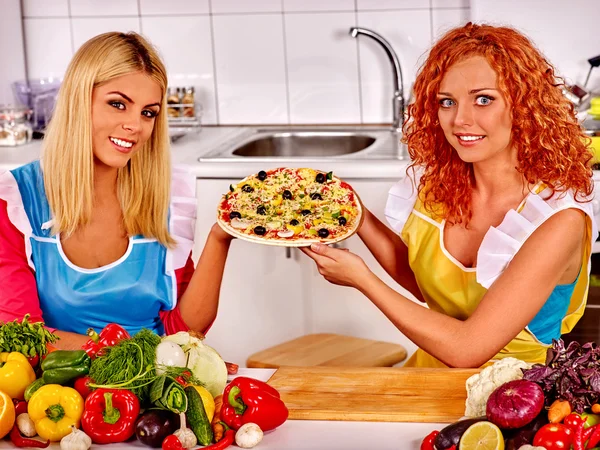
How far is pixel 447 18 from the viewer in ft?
11.0

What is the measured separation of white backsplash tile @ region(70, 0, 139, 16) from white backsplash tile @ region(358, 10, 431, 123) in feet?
2.90

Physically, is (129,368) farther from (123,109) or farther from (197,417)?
(123,109)

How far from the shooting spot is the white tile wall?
338 cm

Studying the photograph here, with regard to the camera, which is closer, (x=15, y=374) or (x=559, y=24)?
(x=15, y=374)

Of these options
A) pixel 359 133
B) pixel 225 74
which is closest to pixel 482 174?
pixel 359 133

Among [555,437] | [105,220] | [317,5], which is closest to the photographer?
[555,437]

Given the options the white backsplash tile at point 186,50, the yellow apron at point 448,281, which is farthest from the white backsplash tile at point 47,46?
the yellow apron at point 448,281

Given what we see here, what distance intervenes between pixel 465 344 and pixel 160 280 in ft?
2.36

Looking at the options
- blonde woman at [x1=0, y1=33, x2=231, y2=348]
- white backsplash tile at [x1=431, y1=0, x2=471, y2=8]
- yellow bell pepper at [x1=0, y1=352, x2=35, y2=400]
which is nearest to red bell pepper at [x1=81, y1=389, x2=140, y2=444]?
yellow bell pepper at [x1=0, y1=352, x2=35, y2=400]

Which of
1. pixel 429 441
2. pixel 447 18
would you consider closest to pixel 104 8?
pixel 447 18

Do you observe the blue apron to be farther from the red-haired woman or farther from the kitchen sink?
the kitchen sink

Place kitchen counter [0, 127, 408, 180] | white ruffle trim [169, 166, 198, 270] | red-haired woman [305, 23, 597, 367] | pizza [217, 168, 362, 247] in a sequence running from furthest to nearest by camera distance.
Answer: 1. kitchen counter [0, 127, 408, 180]
2. white ruffle trim [169, 166, 198, 270]
3. pizza [217, 168, 362, 247]
4. red-haired woman [305, 23, 597, 367]

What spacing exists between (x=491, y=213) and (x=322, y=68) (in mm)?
1622

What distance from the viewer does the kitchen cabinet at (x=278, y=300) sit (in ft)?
9.65
